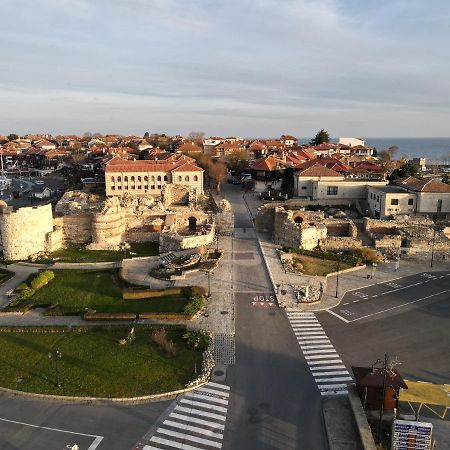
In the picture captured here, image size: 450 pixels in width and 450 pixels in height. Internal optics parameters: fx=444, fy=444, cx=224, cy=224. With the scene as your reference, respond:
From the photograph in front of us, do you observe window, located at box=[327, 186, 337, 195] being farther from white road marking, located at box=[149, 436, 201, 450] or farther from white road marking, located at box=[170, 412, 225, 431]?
white road marking, located at box=[149, 436, 201, 450]

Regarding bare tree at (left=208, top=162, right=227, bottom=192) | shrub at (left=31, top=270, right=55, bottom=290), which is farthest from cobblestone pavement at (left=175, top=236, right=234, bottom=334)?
bare tree at (left=208, top=162, right=227, bottom=192)

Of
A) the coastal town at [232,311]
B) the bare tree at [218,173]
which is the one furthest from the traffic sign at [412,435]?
the bare tree at [218,173]

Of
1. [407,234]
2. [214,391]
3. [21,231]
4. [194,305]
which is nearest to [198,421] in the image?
[214,391]

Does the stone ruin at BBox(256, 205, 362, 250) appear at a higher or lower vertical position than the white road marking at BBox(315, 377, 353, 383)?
higher

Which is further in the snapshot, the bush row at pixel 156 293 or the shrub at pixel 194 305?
the bush row at pixel 156 293

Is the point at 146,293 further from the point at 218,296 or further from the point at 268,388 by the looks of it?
the point at 268,388

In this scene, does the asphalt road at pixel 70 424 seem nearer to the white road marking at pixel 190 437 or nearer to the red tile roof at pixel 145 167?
the white road marking at pixel 190 437
